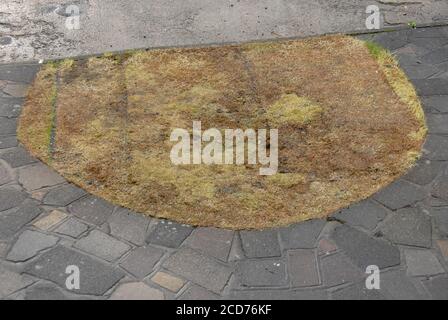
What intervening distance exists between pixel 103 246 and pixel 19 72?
2.67 m

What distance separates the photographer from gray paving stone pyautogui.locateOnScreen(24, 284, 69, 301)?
3.77 metres

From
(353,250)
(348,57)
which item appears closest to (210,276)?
(353,250)

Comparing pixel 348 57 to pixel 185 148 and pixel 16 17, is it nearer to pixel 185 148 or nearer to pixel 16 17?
pixel 185 148


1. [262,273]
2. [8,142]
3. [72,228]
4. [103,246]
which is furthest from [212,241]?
[8,142]

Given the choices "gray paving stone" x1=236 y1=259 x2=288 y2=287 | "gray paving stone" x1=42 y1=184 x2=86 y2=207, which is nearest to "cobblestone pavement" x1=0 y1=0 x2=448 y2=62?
"gray paving stone" x1=42 y1=184 x2=86 y2=207

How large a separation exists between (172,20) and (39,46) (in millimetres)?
1552

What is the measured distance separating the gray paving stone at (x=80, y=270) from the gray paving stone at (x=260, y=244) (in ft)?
2.95

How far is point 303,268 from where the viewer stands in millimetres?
4004

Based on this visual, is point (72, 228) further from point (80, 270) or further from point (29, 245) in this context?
point (80, 270)

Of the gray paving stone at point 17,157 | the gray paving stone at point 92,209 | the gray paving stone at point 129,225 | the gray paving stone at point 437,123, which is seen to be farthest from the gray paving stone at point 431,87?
the gray paving stone at point 17,157

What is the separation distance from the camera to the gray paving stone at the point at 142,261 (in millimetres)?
3982

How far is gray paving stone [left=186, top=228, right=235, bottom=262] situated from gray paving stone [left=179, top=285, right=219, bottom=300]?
31cm

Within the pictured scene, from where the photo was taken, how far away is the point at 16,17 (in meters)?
6.91

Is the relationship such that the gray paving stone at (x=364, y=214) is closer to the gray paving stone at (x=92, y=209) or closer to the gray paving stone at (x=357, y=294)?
the gray paving stone at (x=357, y=294)
